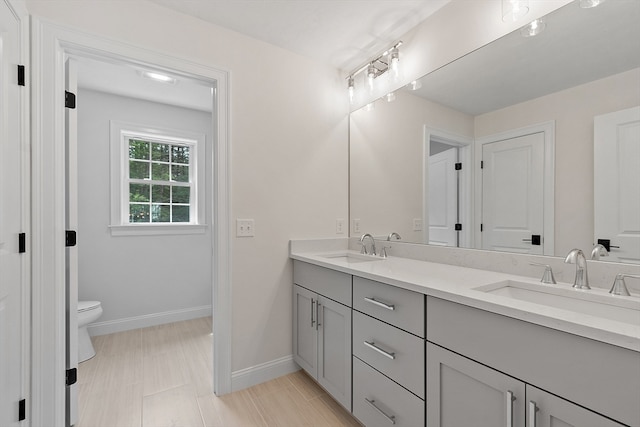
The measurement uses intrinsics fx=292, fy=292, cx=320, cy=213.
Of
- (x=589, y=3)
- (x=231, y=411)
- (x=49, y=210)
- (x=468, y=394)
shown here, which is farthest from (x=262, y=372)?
(x=589, y=3)

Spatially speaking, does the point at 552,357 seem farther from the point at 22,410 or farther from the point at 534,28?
the point at 22,410

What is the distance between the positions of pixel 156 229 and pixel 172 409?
6.27ft

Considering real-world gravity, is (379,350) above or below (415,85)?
below

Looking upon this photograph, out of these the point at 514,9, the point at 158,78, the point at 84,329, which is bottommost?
the point at 84,329

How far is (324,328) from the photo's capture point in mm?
1820

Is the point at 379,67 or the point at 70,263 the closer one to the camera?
the point at 70,263

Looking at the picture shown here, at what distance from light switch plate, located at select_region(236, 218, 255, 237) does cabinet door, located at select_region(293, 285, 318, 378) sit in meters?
0.53

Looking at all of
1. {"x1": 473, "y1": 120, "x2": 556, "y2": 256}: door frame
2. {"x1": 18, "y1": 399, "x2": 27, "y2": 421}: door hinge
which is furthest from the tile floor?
{"x1": 473, "y1": 120, "x2": 556, "y2": 256}: door frame

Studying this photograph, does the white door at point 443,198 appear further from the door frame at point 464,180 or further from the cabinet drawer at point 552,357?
the cabinet drawer at point 552,357

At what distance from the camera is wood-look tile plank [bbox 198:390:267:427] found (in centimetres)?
163

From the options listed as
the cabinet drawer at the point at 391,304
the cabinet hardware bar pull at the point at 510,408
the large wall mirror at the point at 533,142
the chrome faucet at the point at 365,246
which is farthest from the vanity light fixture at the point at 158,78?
the cabinet hardware bar pull at the point at 510,408

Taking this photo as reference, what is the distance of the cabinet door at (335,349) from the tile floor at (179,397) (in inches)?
6.3

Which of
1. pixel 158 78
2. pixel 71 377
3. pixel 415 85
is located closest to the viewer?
pixel 71 377

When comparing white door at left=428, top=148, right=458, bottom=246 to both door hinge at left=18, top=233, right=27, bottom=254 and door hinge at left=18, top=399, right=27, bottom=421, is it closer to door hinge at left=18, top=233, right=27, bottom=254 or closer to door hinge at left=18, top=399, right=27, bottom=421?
door hinge at left=18, top=233, right=27, bottom=254
